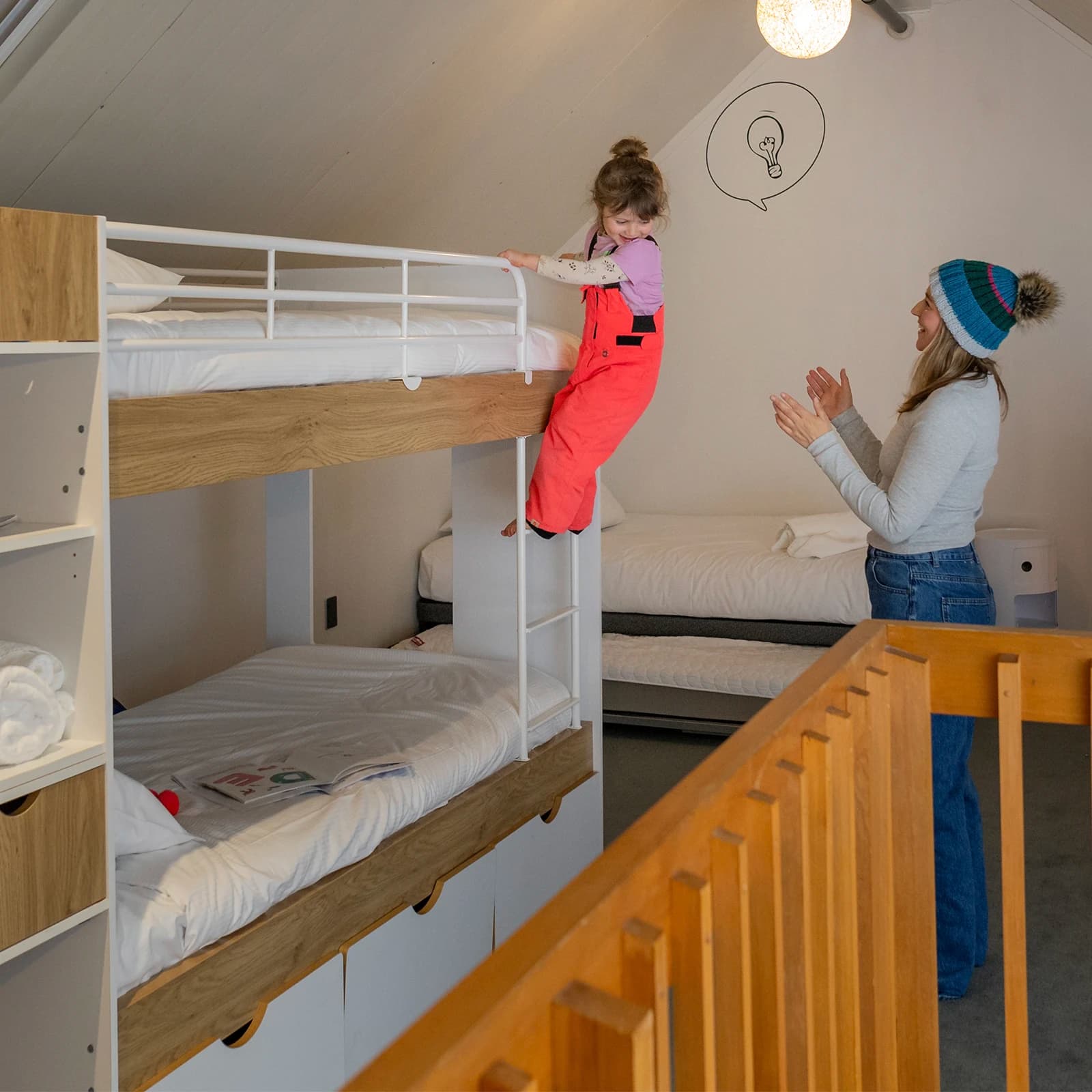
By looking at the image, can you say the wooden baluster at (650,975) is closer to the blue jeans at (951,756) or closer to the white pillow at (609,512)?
the blue jeans at (951,756)

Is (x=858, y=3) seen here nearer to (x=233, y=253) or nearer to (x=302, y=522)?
(x=233, y=253)

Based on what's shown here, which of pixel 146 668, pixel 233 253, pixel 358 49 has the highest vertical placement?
pixel 358 49

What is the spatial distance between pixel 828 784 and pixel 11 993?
1051mm

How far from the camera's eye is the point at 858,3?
4688mm

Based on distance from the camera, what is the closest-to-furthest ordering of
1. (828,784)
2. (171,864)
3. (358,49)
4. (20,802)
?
1. (828,784)
2. (20,802)
3. (171,864)
4. (358,49)

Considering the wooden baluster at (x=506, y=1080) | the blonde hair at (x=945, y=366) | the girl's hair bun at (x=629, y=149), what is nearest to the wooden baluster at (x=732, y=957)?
the wooden baluster at (x=506, y=1080)

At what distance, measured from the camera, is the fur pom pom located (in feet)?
14.6

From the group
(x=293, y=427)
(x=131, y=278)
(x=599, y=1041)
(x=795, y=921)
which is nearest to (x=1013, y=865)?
(x=795, y=921)

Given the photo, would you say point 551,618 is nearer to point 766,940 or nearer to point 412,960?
point 412,960

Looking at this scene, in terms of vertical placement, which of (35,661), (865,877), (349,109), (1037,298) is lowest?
(865,877)

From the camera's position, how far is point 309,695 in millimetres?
2742

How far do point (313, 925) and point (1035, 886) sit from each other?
180 cm

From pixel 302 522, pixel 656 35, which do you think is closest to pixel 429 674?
pixel 302 522

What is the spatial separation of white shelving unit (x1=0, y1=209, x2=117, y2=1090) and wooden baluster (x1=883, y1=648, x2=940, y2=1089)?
94 centimetres
